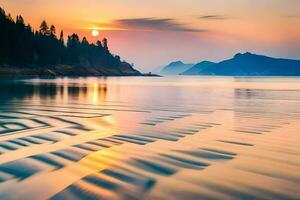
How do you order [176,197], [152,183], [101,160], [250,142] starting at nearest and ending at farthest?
[176,197]
[152,183]
[101,160]
[250,142]

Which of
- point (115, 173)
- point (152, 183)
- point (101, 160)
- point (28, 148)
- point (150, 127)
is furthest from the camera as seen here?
point (150, 127)

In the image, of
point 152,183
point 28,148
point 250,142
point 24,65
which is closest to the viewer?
point 152,183

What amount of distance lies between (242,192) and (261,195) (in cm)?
46

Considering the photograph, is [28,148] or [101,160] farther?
[28,148]

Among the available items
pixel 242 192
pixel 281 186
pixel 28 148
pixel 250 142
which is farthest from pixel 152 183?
pixel 250 142

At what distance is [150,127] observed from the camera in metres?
21.0

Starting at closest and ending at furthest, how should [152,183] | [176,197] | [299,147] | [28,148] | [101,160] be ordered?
1. [176,197]
2. [152,183]
3. [101,160]
4. [28,148]
5. [299,147]

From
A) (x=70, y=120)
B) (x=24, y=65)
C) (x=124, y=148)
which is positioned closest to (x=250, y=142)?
(x=124, y=148)

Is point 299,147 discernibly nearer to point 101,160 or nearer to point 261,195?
point 261,195

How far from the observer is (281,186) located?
9.83m

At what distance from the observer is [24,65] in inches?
6590

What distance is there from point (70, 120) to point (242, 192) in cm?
1615

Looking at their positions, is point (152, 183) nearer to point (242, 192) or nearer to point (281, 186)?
point (242, 192)

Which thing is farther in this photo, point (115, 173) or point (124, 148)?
point (124, 148)
